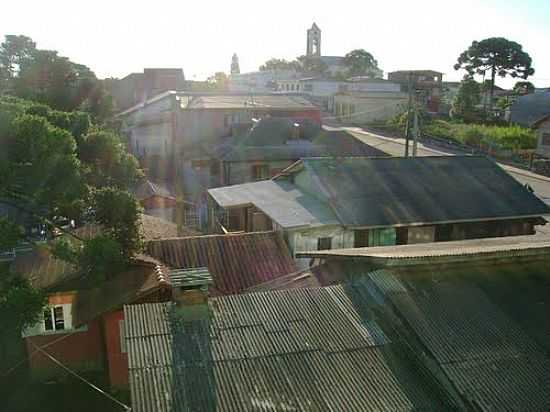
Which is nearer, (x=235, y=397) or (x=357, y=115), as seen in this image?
(x=235, y=397)

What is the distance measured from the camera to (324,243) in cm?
1748

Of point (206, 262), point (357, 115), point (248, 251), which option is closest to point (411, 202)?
point (248, 251)

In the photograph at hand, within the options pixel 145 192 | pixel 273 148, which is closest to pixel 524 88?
pixel 273 148

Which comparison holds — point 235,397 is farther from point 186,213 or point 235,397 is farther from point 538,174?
point 538,174

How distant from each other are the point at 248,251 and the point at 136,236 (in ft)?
11.9

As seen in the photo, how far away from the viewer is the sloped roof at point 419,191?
721 inches

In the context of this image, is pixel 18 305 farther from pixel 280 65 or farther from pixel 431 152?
pixel 280 65

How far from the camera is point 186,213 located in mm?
26953

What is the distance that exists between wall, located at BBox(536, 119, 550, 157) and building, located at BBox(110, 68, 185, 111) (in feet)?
118

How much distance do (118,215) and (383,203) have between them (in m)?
8.98

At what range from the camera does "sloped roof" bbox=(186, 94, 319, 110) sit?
126ft

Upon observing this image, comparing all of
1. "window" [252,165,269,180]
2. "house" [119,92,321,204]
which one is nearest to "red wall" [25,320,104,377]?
"house" [119,92,321,204]

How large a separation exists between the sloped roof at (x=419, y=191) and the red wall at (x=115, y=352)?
774 cm

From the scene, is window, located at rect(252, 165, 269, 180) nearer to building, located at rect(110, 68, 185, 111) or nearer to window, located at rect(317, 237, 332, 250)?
window, located at rect(317, 237, 332, 250)
